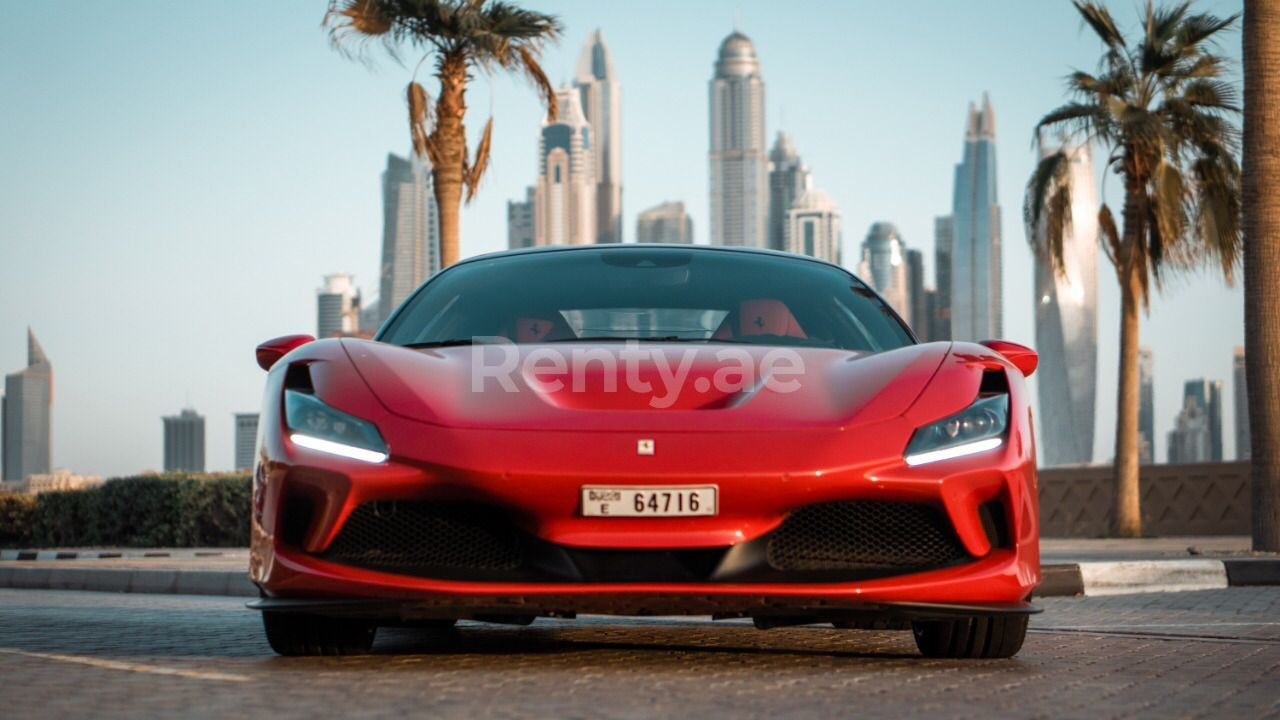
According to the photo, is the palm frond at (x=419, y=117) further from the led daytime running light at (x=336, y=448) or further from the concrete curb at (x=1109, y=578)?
the led daytime running light at (x=336, y=448)

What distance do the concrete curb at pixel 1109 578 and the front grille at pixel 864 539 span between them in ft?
19.1

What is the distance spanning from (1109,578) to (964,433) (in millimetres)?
6560

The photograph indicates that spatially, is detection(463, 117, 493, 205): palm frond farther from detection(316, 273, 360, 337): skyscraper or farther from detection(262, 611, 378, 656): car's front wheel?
detection(316, 273, 360, 337): skyscraper

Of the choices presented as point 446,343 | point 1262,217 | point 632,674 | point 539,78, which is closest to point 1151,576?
point 1262,217

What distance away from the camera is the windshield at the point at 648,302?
5.65 metres

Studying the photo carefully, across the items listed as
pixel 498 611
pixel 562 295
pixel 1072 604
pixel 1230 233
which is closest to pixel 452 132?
pixel 1230 233

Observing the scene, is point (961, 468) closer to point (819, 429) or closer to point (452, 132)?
point (819, 429)

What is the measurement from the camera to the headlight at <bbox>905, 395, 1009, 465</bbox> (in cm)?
453

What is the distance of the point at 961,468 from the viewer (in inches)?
179

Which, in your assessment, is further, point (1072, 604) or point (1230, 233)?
point (1230, 233)

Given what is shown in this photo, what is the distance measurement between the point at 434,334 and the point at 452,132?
1761 centimetres

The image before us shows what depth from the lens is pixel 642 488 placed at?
4348 millimetres

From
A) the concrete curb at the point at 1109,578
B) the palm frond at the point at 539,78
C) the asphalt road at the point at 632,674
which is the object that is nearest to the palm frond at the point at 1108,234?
the palm frond at the point at 539,78

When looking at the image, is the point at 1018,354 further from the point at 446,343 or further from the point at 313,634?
the point at 313,634
